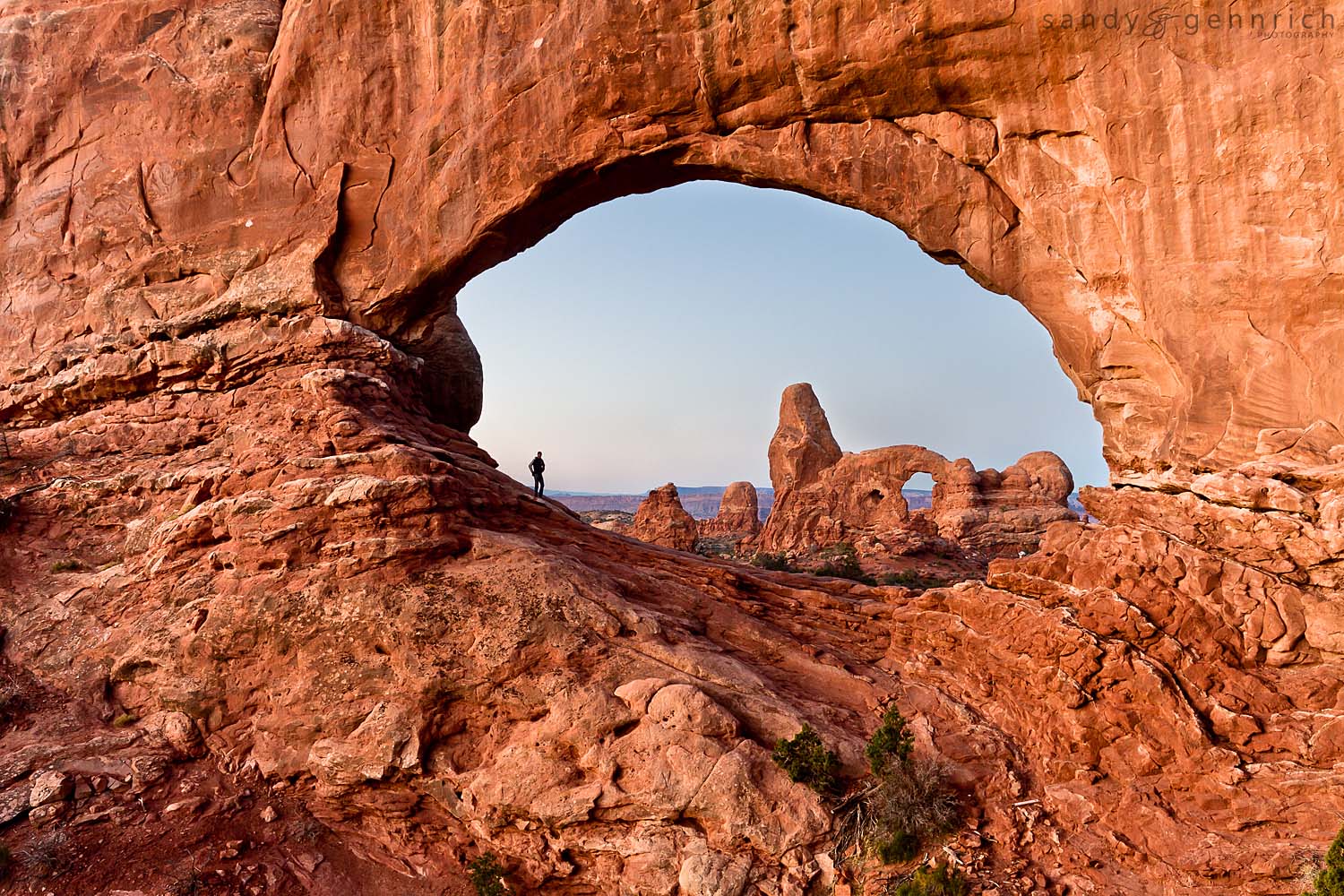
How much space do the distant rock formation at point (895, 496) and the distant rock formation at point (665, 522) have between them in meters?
5.13

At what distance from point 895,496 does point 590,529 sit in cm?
2634

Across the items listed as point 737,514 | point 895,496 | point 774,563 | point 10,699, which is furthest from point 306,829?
point 737,514

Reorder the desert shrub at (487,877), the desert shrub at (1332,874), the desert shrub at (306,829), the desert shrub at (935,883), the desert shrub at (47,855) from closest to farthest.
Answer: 1. the desert shrub at (1332,874)
2. the desert shrub at (935,883)
3. the desert shrub at (47,855)
4. the desert shrub at (487,877)
5. the desert shrub at (306,829)

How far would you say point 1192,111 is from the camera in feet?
34.0

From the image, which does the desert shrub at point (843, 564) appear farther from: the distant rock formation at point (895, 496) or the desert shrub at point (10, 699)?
the desert shrub at point (10, 699)

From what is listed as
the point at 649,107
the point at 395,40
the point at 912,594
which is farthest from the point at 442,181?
the point at 912,594

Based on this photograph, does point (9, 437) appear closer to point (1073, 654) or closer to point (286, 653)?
point (286, 653)

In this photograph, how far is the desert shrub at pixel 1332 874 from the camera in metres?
6.75

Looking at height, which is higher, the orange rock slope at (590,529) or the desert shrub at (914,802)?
the orange rock slope at (590,529)

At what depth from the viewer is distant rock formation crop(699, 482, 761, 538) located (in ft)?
155

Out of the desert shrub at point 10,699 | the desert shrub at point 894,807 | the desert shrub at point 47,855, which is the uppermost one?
the desert shrub at point 10,699

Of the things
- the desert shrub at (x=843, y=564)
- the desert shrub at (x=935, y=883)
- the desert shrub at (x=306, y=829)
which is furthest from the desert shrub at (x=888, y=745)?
the desert shrub at (x=843, y=564)

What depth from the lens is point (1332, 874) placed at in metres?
6.81

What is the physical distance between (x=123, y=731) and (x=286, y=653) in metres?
2.24
